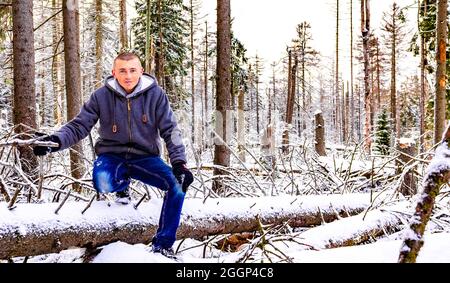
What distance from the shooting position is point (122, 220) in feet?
10.6

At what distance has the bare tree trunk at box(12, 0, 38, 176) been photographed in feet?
23.1

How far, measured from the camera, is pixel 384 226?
4.18 m

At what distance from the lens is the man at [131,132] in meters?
3.20

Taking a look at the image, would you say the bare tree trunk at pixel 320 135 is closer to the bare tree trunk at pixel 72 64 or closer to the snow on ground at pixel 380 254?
the bare tree trunk at pixel 72 64

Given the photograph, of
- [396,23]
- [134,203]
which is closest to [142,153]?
[134,203]

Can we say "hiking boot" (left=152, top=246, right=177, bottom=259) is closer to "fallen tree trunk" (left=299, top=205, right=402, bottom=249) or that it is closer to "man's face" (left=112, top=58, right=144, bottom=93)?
"fallen tree trunk" (left=299, top=205, right=402, bottom=249)

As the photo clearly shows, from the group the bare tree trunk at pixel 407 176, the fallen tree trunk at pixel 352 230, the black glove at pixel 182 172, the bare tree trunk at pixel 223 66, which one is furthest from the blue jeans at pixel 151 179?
the bare tree trunk at pixel 223 66

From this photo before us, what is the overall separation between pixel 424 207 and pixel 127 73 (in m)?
2.31

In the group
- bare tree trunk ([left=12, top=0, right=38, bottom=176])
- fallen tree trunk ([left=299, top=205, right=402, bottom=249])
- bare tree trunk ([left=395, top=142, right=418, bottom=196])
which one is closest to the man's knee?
fallen tree trunk ([left=299, top=205, right=402, bottom=249])

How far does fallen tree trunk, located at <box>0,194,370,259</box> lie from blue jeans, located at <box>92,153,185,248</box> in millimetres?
218

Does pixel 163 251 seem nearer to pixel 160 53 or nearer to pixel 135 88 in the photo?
pixel 135 88

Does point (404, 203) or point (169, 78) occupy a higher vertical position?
point (169, 78)

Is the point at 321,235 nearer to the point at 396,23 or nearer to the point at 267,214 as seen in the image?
the point at 267,214

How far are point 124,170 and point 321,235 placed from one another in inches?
68.5
